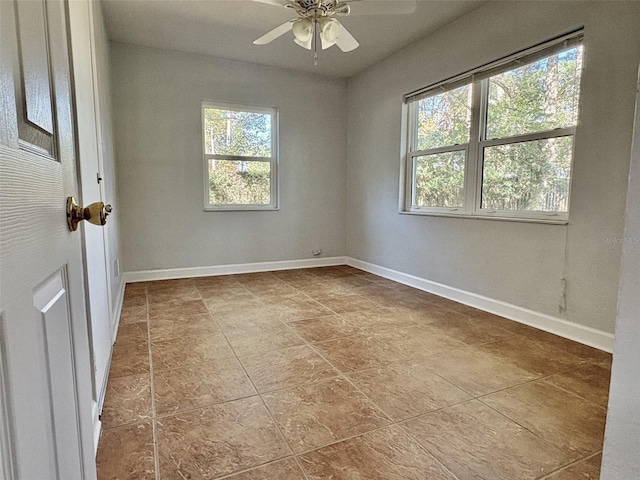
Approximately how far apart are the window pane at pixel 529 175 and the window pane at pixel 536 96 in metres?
0.13

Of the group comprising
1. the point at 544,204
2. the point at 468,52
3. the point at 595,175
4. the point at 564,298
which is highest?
the point at 468,52

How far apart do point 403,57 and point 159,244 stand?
3.43 m

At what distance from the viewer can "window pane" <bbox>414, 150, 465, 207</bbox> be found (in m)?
3.37

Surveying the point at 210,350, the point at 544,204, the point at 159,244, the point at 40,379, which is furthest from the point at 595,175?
the point at 159,244

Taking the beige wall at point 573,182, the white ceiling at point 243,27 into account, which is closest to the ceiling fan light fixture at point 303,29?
the white ceiling at point 243,27

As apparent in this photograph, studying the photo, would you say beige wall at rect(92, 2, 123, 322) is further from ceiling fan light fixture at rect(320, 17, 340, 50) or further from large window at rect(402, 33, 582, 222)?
large window at rect(402, 33, 582, 222)

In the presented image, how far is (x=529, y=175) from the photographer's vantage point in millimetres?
2738

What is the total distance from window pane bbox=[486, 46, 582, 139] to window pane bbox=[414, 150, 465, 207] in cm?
43

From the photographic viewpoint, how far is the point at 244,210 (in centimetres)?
451

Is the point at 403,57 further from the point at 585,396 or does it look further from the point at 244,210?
the point at 585,396

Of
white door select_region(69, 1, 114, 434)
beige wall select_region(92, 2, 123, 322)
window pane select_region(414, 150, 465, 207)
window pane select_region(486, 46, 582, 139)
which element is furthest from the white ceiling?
white door select_region(69, 1, 114, 434)

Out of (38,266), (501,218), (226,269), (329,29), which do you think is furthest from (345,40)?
(226,269)

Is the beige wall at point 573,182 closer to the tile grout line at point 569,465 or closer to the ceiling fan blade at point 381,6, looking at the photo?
the ceiling fan blade at point 381,6

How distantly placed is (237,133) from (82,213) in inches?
154
